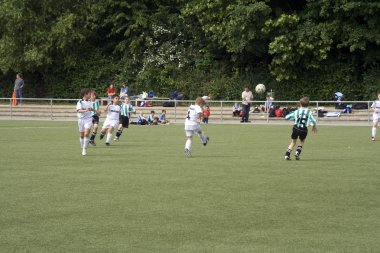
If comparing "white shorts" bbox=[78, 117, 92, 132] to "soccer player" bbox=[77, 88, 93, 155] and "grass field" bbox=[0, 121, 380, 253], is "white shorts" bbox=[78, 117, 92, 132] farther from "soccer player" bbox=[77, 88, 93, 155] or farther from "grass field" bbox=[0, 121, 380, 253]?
"grass field" bbox=[0, 121, 380, 253]

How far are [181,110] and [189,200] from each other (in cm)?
3277

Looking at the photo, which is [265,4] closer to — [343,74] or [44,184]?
[343,74]

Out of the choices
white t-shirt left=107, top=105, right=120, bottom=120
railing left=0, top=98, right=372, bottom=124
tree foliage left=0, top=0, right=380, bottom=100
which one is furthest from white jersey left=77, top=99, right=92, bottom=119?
tree foliage left=0, top=0, right=380, bottom=100

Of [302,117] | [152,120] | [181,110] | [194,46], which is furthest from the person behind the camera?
[194,46]

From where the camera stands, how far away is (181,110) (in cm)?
4616

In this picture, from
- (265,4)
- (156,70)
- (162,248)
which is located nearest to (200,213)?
(162,248)

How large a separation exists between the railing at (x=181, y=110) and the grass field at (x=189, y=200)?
1808 cm

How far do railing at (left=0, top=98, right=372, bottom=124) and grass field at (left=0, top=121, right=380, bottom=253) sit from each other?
1808 centimetres

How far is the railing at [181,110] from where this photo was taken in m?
42.8

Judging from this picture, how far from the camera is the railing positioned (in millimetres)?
42781

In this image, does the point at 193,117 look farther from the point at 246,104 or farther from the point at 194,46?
the point at 194,46

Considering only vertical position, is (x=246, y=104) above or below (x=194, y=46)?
below

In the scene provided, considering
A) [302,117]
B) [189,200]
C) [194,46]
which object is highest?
[194,46]

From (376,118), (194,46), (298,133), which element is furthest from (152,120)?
(298,133)
